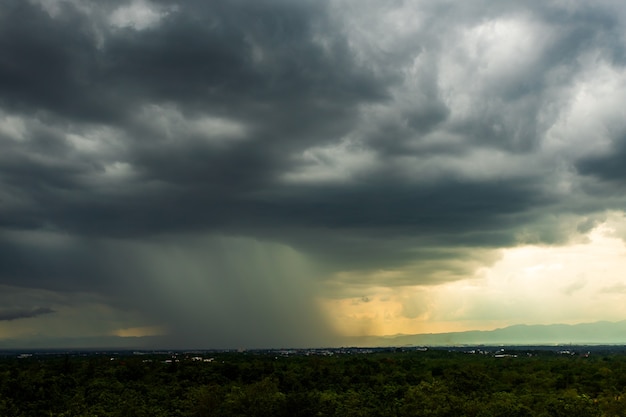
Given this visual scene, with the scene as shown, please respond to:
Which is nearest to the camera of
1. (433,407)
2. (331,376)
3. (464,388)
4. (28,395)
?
(433,407)

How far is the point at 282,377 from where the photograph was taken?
541 feet

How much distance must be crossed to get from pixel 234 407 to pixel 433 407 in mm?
35803

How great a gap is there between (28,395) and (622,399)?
12080 centimetres

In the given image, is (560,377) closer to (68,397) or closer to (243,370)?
(243,370)

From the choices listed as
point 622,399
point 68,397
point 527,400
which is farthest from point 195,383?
point 622,399

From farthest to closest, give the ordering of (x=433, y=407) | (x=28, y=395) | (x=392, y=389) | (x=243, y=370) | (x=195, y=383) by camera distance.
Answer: (x=243, y=370), (x=195, y=383), (x=392, y=389), (x=28, y=395), (x=433, y=407)

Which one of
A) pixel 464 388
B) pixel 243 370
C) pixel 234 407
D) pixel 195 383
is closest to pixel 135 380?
pixel 195 383

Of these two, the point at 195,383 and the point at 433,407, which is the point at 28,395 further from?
the point at 433,407

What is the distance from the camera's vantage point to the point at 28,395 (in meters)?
119

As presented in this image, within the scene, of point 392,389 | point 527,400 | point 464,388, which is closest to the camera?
point 527,400

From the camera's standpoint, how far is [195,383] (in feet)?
520

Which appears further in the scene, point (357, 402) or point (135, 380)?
point (135, 380)

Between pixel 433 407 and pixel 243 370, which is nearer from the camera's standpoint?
pixel 433 407

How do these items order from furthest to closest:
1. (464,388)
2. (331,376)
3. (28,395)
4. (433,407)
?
1. (331,376)
2. (464,388)
3. (28,395)
4. (433,407)
